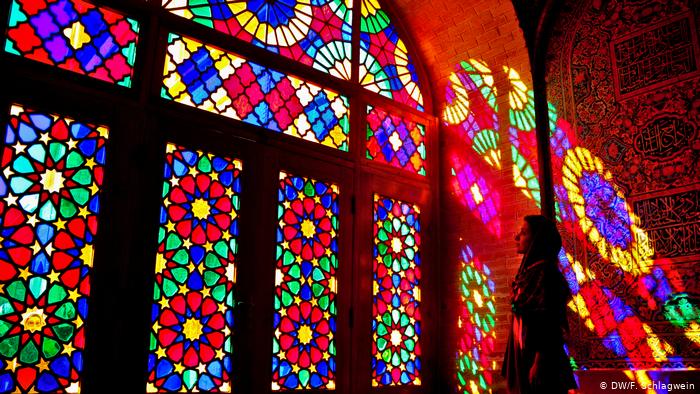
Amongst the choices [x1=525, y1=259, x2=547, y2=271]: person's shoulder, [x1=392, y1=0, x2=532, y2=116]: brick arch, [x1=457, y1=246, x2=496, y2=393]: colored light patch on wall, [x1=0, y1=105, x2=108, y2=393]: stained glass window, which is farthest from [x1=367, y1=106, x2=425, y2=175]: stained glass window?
[x1=0, y1=105, x2=108, y2=393]: stained glass window

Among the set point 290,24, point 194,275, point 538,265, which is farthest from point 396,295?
point 290,24

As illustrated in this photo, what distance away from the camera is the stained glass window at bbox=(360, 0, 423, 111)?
5.51 m

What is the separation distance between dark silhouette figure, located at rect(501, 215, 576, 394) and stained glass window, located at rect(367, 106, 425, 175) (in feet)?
6.68

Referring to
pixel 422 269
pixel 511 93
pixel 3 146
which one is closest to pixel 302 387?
pixel 422 269

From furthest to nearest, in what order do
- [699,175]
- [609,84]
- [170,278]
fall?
[609,84] → [699,175] → [170,278]

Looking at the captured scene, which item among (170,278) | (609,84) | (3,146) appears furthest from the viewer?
(609,84)

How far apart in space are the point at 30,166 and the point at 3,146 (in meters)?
0.17

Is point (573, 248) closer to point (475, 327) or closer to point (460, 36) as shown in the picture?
point (475, 327)

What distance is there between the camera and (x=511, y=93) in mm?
5438

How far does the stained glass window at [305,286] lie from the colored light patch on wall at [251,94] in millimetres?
417

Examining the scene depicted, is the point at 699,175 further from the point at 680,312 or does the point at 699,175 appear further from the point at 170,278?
the point at 170,278

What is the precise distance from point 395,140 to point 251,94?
4.76 feet

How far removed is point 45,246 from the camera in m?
3.54

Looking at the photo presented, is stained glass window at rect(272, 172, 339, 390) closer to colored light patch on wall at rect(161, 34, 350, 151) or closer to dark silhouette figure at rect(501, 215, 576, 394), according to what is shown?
colored light patch on wall at rect(161, 34, 350, 151)
